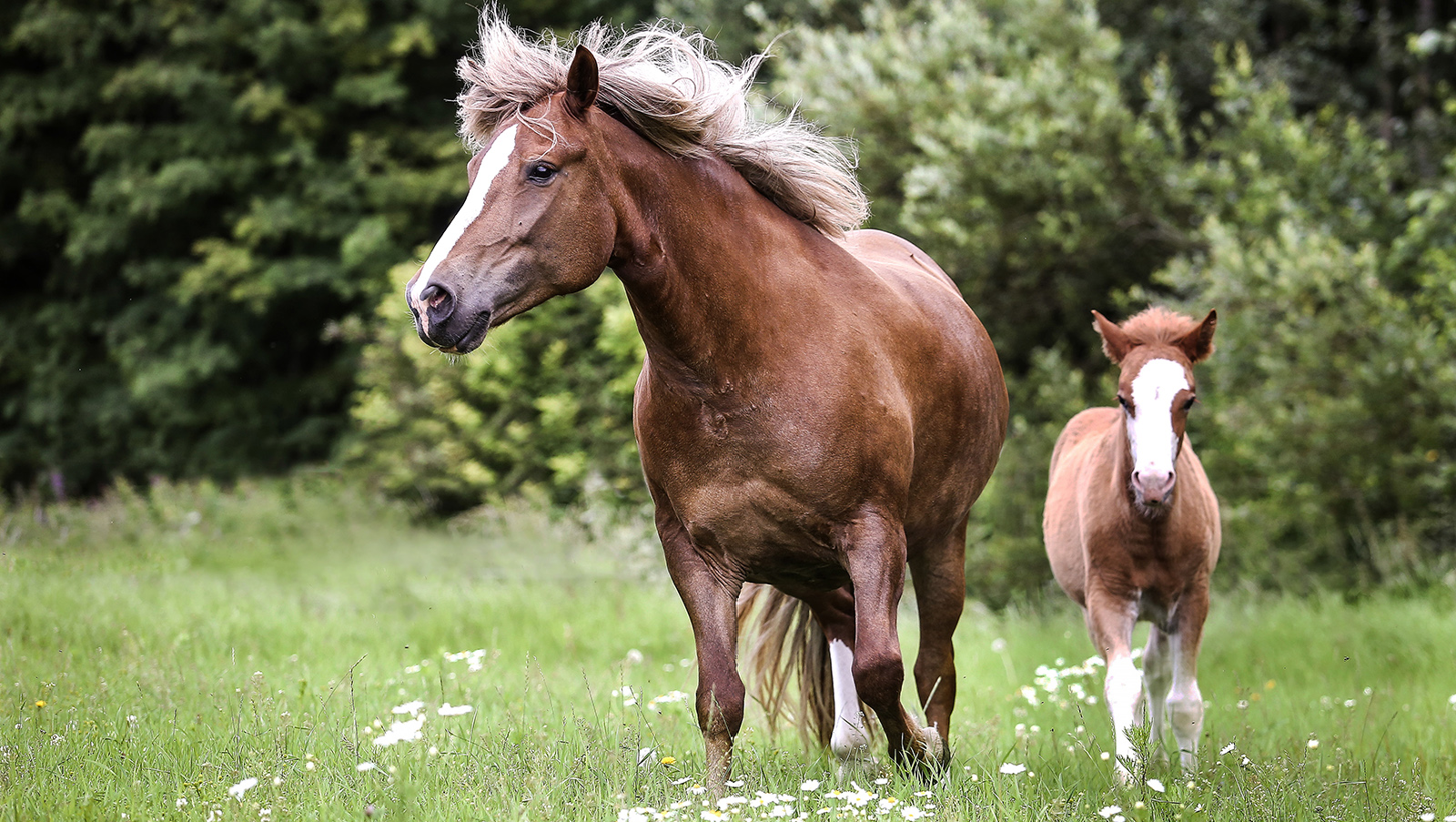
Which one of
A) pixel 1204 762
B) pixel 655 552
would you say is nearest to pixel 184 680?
pixel 1204 762

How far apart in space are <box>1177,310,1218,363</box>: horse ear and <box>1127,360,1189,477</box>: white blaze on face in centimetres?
24

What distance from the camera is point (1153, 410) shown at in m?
4.69

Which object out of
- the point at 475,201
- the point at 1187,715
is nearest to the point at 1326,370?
the point at 1187,715

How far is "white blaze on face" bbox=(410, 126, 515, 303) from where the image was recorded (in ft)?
10.1

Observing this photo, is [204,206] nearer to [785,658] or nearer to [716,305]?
[785,658]

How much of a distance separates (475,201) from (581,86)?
1.48ft

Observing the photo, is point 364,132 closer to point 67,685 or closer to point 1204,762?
point 67,685

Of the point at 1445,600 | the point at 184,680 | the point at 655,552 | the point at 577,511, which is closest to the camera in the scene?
the point at 184,680

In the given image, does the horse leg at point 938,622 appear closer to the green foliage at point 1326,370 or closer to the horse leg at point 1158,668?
the horse leg at point 1158,668

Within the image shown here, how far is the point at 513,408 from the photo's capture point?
47.2 ft

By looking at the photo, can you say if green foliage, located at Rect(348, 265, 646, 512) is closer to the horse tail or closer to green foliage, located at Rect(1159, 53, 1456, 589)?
green foliage, located at Rect(1159, 53, 1456, 589)

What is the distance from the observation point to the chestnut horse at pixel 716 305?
320cm

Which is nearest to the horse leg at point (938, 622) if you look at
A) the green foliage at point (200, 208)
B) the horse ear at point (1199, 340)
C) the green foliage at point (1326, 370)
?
the horse ear at point (1199, 340)

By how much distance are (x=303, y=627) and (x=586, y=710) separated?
7.93ft
